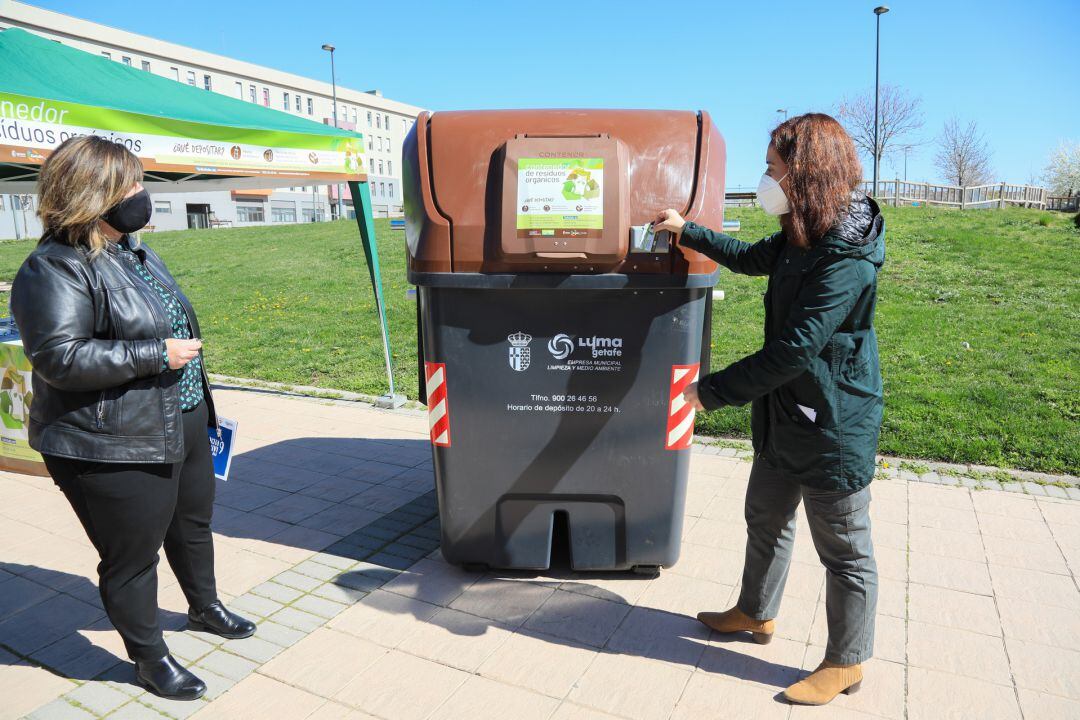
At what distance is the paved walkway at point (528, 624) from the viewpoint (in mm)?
2490

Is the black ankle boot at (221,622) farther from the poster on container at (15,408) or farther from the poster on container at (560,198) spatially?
the poster on container at (15,408)

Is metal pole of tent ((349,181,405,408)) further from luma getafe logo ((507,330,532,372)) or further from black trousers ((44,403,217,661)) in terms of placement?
black trousers ((44,403,217,661))

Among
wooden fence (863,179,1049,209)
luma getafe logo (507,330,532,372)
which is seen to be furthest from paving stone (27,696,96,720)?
wooden fence (863,179,1049,209)

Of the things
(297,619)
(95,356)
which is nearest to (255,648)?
(297,619)

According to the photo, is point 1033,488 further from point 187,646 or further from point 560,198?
point 187,646

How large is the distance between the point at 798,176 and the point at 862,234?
262 mm

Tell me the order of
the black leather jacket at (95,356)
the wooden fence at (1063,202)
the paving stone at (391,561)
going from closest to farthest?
1. the black leather jacket at (95,356)
2. the paving stone at (391,561)
3. the wooden fence at (1063,202)

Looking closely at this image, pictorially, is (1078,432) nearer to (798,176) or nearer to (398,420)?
(798,176)

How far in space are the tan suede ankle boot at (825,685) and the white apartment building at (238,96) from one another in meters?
36.6

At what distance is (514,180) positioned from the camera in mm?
2834

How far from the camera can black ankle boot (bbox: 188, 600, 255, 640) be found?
2.84 metres

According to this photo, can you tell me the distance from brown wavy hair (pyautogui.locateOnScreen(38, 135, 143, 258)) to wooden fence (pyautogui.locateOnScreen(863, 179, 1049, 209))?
76.2ft

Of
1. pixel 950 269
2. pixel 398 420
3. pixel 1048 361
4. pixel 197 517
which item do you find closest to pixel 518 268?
pixel 197 517

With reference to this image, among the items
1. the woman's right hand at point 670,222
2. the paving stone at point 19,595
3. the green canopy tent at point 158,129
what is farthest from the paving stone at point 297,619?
the green canopy tent at point 158,129
